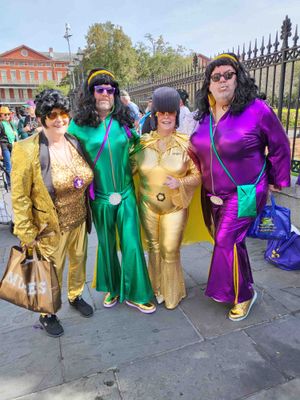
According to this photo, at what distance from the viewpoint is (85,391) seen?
1895 mm

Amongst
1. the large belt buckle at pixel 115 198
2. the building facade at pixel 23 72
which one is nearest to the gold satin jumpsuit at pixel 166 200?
the large belt buckle at pixel 115 198

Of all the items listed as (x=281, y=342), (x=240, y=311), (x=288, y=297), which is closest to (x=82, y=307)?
(x=240, y=311)

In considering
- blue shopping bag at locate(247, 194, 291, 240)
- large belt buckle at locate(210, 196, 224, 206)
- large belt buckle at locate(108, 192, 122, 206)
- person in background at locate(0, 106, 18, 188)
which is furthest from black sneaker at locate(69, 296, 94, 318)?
person in background at locate(0, 106, 18, 188)

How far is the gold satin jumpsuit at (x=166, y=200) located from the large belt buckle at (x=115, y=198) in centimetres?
22

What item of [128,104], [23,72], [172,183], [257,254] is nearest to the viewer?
[172,183]

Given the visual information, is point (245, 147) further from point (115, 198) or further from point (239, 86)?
point (115, 198)

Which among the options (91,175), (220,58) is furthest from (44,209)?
(220,58)

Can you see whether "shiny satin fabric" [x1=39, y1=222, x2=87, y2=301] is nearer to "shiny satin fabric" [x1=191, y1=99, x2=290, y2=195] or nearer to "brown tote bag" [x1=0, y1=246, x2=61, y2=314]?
"brown tote bag" [x1=0, y1=246, x2=61, y2=314]

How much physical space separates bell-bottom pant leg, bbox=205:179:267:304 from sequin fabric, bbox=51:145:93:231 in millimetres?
1068

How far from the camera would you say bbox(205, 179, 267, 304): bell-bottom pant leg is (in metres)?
2.40

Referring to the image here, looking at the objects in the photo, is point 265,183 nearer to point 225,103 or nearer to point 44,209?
point 225,103

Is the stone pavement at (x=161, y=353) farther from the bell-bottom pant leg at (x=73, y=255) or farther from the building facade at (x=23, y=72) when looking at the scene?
the building facade at (x=23, y=72)

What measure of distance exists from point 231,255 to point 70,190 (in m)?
1.33

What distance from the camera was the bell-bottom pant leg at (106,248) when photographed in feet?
8.31
